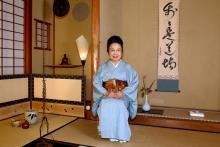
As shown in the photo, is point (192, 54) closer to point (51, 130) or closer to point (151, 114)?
point (151, 114)

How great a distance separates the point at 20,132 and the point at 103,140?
109 centimetres

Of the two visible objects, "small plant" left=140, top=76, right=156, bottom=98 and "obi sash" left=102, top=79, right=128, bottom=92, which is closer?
"obi sash" left=102, top=79, right=128, bottom=92

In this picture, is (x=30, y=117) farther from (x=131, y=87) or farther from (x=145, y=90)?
(x=145, y=90)

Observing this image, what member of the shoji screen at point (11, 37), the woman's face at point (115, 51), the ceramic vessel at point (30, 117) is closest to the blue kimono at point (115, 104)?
the woman's face at point (115, 51)

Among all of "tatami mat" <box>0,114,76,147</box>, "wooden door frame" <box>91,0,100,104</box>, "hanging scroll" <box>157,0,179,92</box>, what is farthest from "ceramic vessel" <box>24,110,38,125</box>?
"hanging scroll" <box>157,0,179,92</box>

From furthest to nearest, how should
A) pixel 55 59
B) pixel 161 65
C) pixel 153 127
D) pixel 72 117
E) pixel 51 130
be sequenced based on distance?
1. pixel 55 59
2. pixel 161 65
3. pixel 72 117
4. pixel 153 127
5. pixel 51 130

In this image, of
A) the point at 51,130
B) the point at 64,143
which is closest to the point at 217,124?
the point at 64,143

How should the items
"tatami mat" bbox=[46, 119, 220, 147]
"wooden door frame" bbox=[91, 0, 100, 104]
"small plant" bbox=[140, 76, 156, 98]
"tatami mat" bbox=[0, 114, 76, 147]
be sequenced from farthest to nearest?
"small plant" bbox=[140, 76, 156, 98] → "wooden door frame" bbox=[91, 0, 100, 104] → "tatami mat" bbox=[46, 119, 220, 147] → "tatami mat" bbox=[0, 114, 76, 147]

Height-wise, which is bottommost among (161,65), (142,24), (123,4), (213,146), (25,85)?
(213,146)

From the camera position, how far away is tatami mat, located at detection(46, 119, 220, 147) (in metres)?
2.53

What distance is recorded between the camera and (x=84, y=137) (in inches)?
108

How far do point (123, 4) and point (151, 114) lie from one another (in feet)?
7.16

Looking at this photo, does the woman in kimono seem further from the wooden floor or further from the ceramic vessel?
the ceramic vessel

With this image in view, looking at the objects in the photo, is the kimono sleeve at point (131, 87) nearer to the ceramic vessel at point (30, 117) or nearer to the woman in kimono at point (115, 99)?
the woman in kimono at point (115, 99)
